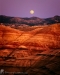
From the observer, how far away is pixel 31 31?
22.0ft

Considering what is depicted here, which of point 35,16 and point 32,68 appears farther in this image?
point 35,16

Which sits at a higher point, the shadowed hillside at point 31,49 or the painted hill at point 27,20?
the painted hill at point 27,20

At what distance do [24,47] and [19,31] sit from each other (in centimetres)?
66

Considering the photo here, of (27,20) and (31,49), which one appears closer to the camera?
(31,49)

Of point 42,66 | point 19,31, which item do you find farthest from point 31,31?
point 42,66

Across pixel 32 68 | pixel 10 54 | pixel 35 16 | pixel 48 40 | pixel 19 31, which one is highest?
pixel 35 16

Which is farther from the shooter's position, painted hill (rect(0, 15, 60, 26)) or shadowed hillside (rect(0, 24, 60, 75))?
painted hill (rect(0, 15, 60, 26))

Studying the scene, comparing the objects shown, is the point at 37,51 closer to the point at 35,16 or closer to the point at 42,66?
the point at 42,66

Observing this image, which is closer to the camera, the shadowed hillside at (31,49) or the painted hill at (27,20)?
the shadowed hillside at (31,49)

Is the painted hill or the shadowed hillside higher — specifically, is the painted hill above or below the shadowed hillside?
above

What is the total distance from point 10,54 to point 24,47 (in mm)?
592

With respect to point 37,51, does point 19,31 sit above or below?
above

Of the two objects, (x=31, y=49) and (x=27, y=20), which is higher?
(x=27, y=20)

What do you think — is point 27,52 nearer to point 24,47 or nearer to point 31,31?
point 24,47
